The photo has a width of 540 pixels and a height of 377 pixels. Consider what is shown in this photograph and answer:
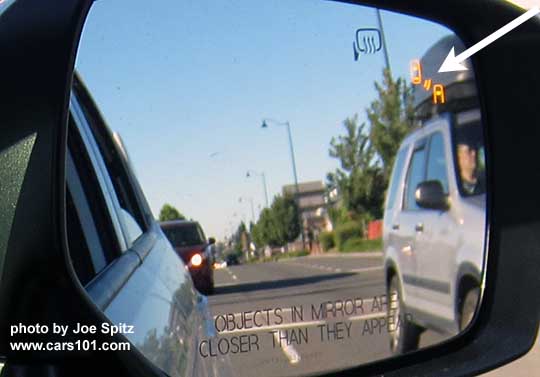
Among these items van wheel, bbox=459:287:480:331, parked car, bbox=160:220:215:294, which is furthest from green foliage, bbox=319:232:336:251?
van wheel, bbox=459:287:480:331

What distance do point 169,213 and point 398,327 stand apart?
86 cm

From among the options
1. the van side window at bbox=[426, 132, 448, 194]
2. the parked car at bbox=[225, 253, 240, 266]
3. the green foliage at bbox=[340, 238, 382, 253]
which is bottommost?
the green foliage at bbox=[340, 238, 382, 253]

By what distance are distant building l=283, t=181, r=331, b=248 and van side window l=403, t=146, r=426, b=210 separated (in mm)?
356

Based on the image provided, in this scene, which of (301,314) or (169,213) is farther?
Answer: (301,314)

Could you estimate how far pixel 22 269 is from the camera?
1.09 metres

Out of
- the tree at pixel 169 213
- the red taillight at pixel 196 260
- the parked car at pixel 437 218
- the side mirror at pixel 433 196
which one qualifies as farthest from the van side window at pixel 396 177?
the tree at pixel 169 213

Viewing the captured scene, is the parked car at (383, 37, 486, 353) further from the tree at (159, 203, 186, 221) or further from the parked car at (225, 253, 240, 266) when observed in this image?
the tree at (159, 203, 186, 221)

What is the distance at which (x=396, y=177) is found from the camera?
211 centimetres

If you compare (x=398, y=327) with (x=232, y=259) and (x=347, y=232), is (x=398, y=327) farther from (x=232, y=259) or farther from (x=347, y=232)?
(x=232, y=259)

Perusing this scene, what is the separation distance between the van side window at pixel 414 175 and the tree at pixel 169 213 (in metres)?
0.82

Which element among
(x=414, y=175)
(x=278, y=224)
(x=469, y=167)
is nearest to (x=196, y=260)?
(x=278, y=224)

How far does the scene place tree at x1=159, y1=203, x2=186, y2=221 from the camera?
4.88 feet

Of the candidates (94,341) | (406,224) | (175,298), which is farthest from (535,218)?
(94,341)

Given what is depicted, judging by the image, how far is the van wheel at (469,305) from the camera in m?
2.53
